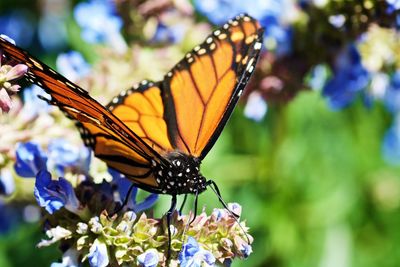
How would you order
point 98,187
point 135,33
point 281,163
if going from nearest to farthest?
point 98,187, point 135,33, point 281,163

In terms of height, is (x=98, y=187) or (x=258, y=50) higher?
(x=258, y=50)

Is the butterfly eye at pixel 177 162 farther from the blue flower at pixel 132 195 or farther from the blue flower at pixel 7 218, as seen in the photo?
the blue flower at pixel 7 218

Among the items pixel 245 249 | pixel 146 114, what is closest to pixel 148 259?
pixel 245 249

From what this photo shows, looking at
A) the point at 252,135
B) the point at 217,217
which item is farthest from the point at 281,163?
the point at 217,217

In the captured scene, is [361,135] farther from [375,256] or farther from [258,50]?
[258,50]

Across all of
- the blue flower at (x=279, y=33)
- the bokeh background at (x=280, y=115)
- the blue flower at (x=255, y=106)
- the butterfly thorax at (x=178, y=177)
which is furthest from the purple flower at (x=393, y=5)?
the butterfly thorax at (x=178, y=177)

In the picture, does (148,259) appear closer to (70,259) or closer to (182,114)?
(70,259)
